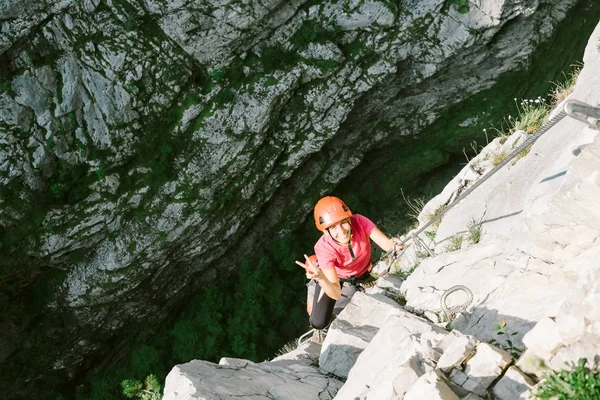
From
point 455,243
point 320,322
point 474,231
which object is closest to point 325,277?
point 320,322

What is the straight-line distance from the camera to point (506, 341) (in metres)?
3.60

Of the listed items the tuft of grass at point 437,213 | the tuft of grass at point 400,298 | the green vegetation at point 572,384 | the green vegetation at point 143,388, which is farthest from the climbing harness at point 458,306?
the green vegetation at point 143,388

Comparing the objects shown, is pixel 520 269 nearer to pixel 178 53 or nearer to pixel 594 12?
pixel 178 53

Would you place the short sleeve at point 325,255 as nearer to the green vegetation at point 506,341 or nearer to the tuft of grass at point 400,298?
the tuft of grass at point 400,298

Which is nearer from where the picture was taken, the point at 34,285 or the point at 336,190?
the point at 34,285

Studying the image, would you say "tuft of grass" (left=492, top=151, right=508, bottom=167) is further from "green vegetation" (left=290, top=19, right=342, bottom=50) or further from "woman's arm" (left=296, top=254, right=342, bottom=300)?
"green vegetation" (left=290, top=19, right=342, bottom=50)

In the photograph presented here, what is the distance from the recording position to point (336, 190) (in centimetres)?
1212

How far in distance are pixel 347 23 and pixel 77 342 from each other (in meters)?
9.70

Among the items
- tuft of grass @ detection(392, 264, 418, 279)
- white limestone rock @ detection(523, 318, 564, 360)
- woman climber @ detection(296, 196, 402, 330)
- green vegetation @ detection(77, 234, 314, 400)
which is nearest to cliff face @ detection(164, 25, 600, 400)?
white limestone rock @ detection(523, 318, 564, 360)

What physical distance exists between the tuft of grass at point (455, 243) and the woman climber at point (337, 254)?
3.03ft

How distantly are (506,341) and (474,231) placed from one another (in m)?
2.33

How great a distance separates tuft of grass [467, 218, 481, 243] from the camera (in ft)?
18.7

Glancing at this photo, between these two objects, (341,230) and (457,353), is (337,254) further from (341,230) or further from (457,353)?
(457,353)

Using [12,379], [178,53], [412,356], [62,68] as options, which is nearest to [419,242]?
[412,356]
